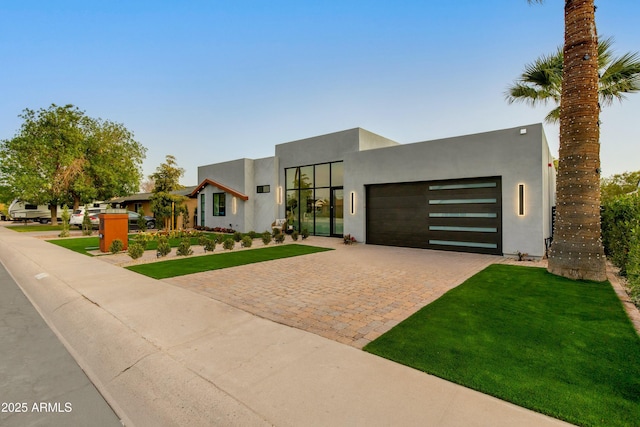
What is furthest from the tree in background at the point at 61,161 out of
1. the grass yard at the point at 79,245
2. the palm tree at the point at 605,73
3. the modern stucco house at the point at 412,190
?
the palm tree at the point at 605,73

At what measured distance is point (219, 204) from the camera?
2042cm

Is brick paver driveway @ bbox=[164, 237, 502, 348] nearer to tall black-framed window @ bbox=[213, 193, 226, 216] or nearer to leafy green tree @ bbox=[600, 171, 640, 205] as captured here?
tall black-framed window @ bbox=[213, 193, 226, 216]

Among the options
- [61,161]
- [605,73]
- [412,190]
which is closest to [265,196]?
[412,190]

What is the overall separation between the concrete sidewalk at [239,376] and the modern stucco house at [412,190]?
866 cm

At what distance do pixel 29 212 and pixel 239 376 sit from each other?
139 ft

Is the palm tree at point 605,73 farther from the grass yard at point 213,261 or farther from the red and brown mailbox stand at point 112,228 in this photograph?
the red and brown mailbox stand at point 112,228

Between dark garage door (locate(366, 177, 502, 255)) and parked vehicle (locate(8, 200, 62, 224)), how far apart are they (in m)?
36.7

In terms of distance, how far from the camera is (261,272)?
24.3 feet

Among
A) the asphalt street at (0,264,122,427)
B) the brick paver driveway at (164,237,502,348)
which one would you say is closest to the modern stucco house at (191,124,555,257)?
the brick paver driveway at (164,237,502,348)

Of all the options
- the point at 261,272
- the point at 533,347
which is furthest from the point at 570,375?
the point at 261,272

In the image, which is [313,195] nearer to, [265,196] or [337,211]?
[337,211]

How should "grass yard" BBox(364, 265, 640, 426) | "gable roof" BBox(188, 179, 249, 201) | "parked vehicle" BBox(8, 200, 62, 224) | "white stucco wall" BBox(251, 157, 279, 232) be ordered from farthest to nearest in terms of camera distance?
1. "parked vehicle" BBox(8, 200, 62, 224)
2. "gable roof" BBox(188, 179, 249, 201)
3. "white stucco wall" BBox(251, 157, 279, 232)
4. "grass yard" BBox(364, 265, 640, 426)

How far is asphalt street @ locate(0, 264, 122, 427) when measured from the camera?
2375 mm

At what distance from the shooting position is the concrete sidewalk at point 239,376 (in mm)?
2164
